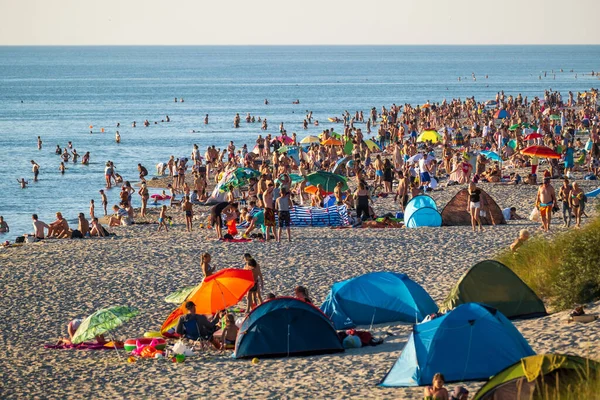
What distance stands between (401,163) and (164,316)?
18.2 meters

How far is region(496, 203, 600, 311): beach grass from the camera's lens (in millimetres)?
12070

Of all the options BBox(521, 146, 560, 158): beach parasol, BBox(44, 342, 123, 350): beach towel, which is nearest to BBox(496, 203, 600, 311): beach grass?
BBox(44, 342, 123, 350): beach towel

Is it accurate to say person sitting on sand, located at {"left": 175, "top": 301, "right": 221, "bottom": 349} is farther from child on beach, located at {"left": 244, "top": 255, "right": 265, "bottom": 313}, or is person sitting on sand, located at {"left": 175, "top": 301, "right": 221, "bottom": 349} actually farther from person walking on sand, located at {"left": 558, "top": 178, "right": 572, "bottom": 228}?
person walking on sand, located at {"left": 558, "top": 178, "right": 572, "bottom": 228}

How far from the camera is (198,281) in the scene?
633 inches

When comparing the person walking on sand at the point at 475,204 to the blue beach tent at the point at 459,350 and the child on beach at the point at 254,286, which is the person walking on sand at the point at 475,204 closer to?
the child on beach at the point at 254,286

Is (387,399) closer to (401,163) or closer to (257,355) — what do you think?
(257,355)

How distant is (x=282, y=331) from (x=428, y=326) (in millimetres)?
2094

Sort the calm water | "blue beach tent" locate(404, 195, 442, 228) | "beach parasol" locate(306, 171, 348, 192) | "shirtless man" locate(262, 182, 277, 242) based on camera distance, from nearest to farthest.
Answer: "shirtless man" locate(262, 182, 277, 242), "blue beach tent" locate(404, 195, 442, 228), "beach parasol" locate(306, 171, 348, 192), the calm water

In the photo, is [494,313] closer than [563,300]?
Yes

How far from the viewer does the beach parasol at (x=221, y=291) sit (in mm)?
13219

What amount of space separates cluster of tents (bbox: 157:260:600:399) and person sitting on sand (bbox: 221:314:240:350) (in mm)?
593

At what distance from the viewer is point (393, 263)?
16766mm

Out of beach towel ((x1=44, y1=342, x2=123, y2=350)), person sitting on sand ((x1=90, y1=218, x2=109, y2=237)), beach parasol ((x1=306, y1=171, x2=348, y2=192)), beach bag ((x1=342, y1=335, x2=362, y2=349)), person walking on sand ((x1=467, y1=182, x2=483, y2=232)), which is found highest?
beach parasol ((x1=306, y1=171, x2=348, y2=192))

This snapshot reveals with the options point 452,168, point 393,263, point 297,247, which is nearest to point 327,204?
point 297,247
